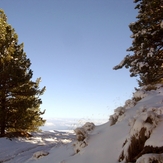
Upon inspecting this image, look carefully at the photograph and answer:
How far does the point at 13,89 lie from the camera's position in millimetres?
16016

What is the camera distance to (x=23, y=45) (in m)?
18.0

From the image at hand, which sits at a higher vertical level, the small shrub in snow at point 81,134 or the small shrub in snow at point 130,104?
the small shrub in snow at point 130,104

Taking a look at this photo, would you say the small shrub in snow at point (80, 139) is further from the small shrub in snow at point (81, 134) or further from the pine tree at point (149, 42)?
the pine tree at point (149, 42)

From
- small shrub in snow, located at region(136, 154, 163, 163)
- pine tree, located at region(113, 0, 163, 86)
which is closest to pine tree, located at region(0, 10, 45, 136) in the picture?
pine tree, located at region(113, 0, 163, 86)

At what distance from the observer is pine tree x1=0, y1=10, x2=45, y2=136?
15.6 metres

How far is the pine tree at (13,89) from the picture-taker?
51.3ft

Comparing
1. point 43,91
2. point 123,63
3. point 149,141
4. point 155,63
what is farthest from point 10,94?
point 149,141

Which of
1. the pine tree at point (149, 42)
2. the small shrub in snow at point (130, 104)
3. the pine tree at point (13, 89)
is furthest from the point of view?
the pine tree at point (13, 89)

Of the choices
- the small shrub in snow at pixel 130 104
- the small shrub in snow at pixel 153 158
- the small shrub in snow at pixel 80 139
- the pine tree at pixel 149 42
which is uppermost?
the pine tree at pixel 149 42

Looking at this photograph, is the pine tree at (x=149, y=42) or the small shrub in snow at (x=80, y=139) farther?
the pine tree at (x=149, y=42)

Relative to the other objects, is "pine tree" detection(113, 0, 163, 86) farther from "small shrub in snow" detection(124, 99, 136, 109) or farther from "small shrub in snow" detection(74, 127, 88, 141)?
"small shrub in snow" detection(74, 127, 88, 141)

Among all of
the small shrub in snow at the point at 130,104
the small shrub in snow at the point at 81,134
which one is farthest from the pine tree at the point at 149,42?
the small shrub in snow at the point at 81,134

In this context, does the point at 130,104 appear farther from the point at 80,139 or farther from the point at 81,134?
the point at 80,139

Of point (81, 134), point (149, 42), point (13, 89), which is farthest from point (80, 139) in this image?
point (13, 89)
